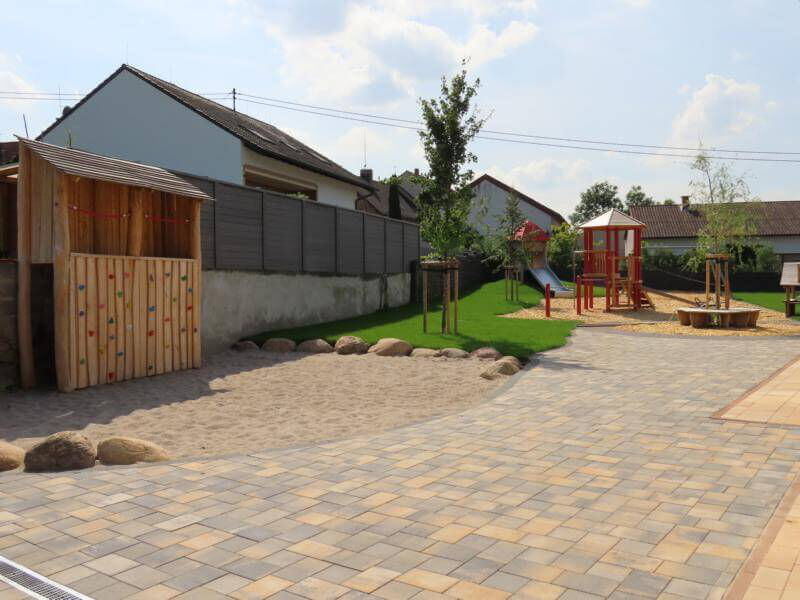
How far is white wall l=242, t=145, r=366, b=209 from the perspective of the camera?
21.5 metres

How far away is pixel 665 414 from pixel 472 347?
19.1 ft

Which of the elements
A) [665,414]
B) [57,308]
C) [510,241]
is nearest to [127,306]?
[57,308]

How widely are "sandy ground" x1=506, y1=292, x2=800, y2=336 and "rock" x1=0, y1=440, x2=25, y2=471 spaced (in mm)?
15241

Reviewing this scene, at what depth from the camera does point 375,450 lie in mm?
6113

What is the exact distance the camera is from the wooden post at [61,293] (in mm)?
9188

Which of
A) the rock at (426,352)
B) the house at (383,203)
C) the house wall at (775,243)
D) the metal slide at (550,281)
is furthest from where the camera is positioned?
the house wall at (775,243)

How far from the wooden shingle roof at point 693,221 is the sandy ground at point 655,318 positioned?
91.3 feet

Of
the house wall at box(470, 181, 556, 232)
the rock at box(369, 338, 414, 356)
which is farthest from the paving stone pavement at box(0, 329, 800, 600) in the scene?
the house wall at box(470, 181, 556, 232)

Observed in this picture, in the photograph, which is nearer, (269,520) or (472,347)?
(269,520)

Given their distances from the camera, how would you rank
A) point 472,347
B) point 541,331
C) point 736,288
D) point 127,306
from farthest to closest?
point 736,288
point 541,331
point 472,347
point 127,306

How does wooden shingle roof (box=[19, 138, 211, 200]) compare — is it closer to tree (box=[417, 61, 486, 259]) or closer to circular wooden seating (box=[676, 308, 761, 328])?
tree (box=[417, 61, 486, 259])

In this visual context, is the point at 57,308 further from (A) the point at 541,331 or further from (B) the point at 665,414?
(A) the point at 541,331

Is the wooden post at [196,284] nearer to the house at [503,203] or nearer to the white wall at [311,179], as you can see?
the white wall at [311,179]

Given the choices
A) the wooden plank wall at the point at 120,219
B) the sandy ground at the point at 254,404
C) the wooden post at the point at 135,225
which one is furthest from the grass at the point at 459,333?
the wooden post at the point at 135,225
